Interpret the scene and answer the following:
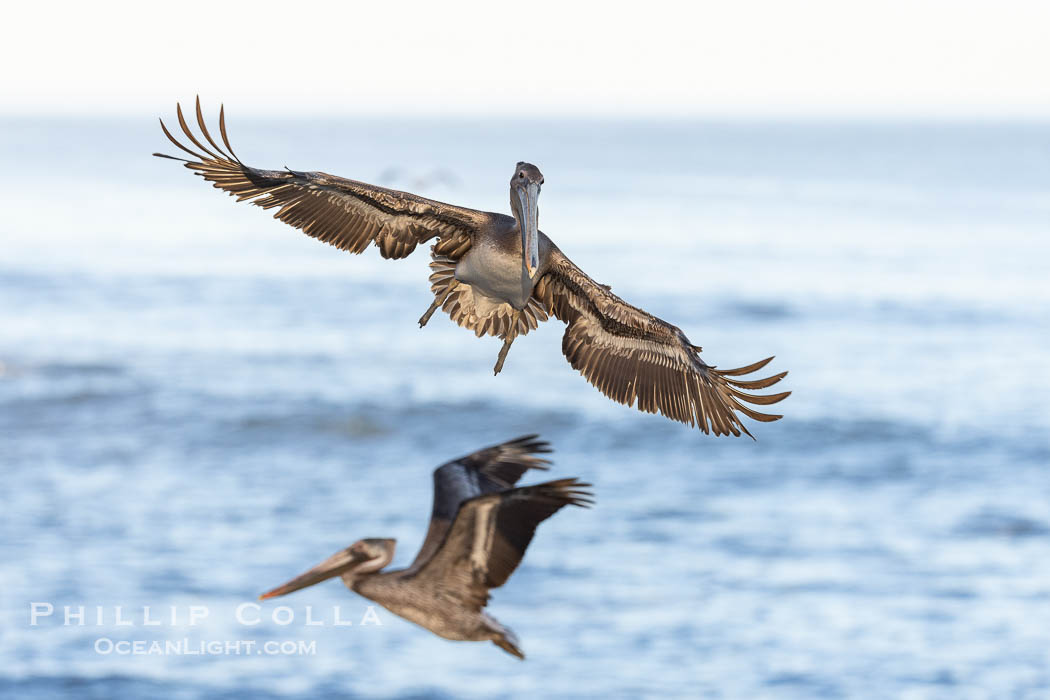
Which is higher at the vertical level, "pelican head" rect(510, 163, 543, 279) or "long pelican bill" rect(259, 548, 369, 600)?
"pelican head" rect(510, 163, 543, 279)

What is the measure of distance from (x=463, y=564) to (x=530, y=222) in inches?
107

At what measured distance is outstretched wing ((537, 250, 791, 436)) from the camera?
1243 cm

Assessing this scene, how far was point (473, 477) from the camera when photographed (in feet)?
35.8

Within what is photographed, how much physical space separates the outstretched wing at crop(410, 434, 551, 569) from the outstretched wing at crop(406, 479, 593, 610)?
161mm

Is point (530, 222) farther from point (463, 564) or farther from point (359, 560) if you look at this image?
point (359, 560)

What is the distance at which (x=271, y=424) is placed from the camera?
329 feet

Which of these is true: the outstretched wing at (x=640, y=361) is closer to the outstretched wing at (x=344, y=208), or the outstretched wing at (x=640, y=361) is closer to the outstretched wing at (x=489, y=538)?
the outstretched wing at (x=344, y=208)

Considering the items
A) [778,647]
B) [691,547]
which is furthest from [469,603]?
[691,547]

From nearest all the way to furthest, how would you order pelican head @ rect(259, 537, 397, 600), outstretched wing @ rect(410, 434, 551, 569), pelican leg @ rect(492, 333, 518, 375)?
1. pelican head @ rect(259, 537, 397, 600)
2. outstretched wing @ rect(410, 434, 551, 569)
3. pelican leg @ rect(492, 333, 518, 375)

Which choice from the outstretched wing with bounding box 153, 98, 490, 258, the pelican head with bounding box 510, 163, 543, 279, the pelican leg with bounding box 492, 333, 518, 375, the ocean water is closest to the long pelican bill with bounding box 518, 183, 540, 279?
the pelican head with bounding box 510, 163, 543, 279

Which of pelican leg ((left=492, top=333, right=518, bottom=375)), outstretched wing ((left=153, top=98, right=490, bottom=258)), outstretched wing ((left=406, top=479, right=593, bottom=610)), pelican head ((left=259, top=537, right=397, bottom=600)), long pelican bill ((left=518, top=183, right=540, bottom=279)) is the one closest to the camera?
pelican head ((left=259, top=537, right=397, bottom=600))

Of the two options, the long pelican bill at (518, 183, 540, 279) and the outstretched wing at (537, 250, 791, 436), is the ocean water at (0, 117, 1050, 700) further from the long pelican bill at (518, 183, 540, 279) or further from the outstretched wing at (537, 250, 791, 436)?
the long pelican bill at (518, 183, 540, 279)

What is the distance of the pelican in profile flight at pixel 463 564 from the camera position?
9180 millimetres

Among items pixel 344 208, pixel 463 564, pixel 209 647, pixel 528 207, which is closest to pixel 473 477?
pixel 463 564
